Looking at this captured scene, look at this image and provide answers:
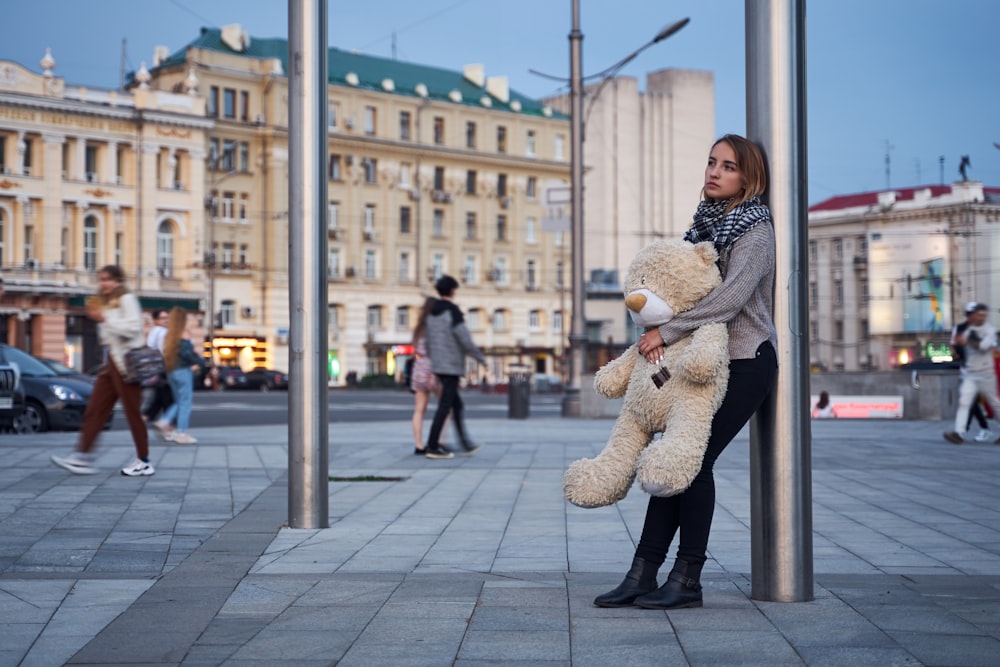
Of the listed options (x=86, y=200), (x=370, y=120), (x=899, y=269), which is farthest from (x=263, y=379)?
(x=899, y=269)

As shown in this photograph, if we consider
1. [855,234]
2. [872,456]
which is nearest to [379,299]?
[855,234]

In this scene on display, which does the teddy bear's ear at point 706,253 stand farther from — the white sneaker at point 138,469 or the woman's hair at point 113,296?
the woman's hair at point 113,296

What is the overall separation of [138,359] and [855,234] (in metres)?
85.3

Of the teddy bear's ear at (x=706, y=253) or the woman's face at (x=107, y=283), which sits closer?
the teddy bear's ear at (x=706, y=253)

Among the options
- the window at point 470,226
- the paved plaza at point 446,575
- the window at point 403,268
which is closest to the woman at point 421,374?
the paved plaza at point 446,575

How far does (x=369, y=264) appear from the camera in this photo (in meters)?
74.6

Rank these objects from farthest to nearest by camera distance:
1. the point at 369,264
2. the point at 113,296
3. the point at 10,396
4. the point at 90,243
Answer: the point at 369,264, the point at 90,243, the point at 10,396, the point at 113,296

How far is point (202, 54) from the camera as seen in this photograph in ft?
224

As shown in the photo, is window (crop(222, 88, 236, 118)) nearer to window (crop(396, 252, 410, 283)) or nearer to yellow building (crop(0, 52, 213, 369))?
yellow building (crop(0, 52, 213, 369))

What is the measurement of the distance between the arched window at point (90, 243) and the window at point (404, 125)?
58.2 ft

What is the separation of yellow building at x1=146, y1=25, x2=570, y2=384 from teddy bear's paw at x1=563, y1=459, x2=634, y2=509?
5981 centimetres

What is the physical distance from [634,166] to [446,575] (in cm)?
8759

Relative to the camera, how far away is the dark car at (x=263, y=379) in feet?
213

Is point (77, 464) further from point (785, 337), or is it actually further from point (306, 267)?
point (785, 337)
